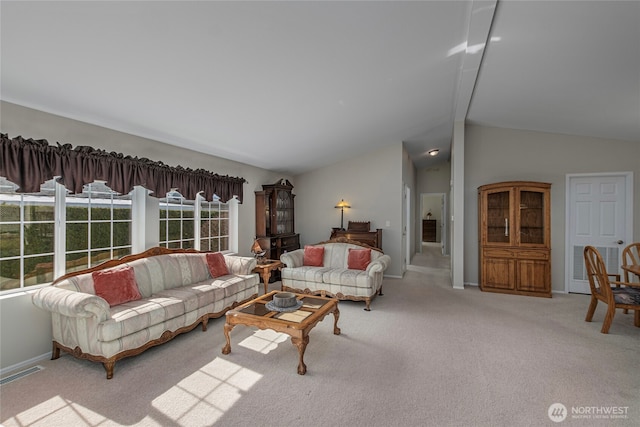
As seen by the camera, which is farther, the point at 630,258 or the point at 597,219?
the point at 597,219

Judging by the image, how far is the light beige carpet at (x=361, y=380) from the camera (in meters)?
1.99

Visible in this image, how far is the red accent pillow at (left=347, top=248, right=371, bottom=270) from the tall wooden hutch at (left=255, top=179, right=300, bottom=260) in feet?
5.40

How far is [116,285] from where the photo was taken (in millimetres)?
2963

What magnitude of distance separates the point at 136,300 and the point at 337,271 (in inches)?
103

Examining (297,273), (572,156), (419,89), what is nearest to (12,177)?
(297,273)

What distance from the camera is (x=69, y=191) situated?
2.94m

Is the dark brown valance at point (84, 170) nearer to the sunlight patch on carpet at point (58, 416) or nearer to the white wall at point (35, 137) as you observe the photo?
the white wall at point (35, 137)

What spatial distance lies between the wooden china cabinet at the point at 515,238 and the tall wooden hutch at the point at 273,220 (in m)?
3.65

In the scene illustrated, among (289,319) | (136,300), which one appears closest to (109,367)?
(136,300)

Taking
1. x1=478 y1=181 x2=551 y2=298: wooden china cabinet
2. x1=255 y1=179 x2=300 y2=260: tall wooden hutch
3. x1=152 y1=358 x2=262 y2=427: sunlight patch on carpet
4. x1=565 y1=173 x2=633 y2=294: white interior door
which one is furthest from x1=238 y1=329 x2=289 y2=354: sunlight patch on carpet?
x1=565 y1=173 x2=633 y2=294: white interior door

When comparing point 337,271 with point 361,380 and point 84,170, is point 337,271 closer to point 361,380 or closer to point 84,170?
point 361,380

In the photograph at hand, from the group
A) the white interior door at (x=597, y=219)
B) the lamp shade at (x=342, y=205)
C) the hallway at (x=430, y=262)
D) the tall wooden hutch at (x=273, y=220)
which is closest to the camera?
the white interior door at (x=597, y=219)

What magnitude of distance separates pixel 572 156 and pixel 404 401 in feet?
16.8

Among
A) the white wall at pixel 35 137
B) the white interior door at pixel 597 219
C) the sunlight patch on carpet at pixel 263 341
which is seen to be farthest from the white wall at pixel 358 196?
the white wall at pixel 35 137
